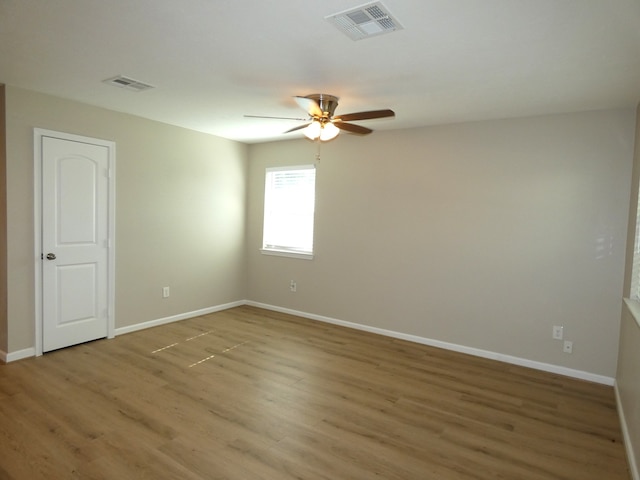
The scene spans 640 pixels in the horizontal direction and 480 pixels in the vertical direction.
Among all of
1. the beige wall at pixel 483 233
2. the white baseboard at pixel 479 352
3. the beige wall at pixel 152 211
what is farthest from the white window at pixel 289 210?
the white baseboard at pixel 479 352

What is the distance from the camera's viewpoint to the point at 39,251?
364 cm

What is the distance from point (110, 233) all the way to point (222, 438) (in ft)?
9.13

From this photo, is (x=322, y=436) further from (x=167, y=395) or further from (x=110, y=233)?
(x=110, y=233)

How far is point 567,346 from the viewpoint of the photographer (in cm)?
363

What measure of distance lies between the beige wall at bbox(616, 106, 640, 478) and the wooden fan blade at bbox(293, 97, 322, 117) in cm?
257

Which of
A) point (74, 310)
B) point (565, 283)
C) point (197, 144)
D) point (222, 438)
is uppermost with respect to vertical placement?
point (197, 144)

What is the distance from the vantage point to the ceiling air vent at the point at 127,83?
3135 millimetres

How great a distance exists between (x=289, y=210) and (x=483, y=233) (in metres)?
2.70

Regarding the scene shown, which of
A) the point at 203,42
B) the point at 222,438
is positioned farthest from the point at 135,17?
the point at 222,438

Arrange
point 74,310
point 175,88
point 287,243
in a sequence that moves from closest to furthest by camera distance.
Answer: point 175,88 → point 74,310 → point 287,243

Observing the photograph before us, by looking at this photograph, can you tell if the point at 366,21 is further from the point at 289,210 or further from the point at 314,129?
the point at 289,210

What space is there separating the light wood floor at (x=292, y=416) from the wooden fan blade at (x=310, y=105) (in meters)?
2.31

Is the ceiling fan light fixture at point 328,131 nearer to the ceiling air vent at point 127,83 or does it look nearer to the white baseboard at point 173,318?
the ceiling air vent at point 127,83

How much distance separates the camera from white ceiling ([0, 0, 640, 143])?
2.00 meters
